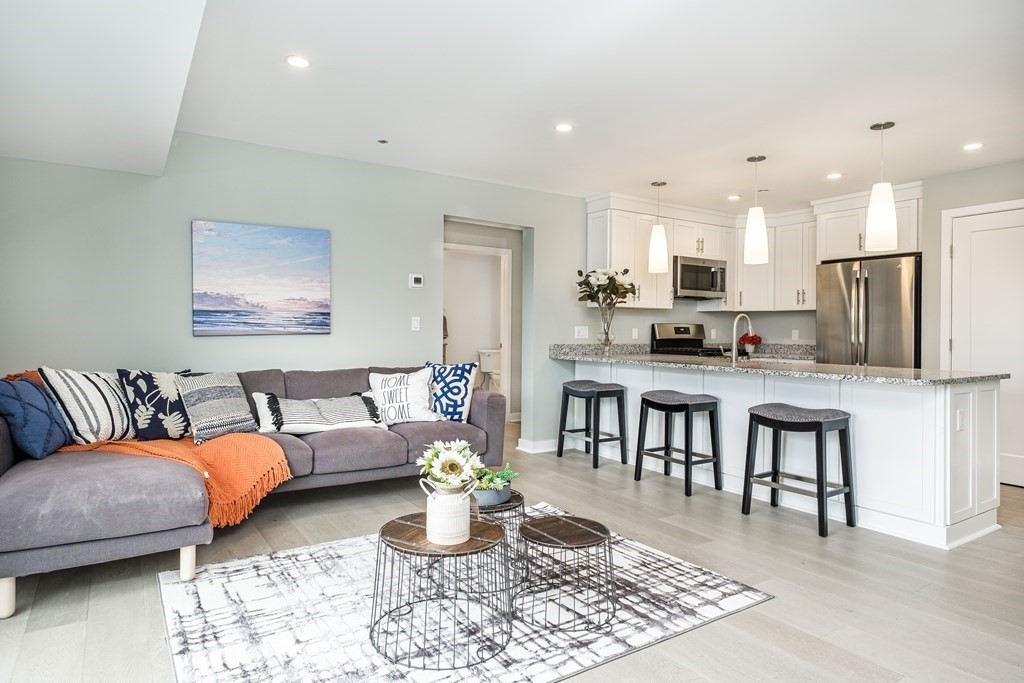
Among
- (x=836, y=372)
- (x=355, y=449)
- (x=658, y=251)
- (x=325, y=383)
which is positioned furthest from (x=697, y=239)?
(x=355, y=449)

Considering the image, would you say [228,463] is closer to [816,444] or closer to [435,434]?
[435,434]

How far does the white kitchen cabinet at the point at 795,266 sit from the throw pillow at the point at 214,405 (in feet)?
18.1

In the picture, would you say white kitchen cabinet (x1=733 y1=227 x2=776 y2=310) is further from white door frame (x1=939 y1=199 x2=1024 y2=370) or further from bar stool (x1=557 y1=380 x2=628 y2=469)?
bar stool (x1=557 y1=380 x2=628 y2=469)

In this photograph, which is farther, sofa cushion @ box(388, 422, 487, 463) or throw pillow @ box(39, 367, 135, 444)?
sofa cushion @ box(388, 422, 487, 463)

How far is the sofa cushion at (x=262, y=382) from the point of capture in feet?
13.0

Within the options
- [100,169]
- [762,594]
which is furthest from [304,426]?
[762,594]

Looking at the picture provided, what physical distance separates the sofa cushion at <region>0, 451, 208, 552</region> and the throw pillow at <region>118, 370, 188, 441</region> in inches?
26.1

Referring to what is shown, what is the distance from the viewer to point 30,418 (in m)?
2.82

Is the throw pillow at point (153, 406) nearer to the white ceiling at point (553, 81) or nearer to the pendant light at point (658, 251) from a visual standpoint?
the white ceiling at point (553, 81)

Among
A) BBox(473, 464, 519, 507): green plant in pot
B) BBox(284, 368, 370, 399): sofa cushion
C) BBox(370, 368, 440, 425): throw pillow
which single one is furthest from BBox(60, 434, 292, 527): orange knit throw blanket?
BBox(473, 464, 519, 507): green plant in pot

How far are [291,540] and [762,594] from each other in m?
2.32

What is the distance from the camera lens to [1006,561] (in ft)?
9.57

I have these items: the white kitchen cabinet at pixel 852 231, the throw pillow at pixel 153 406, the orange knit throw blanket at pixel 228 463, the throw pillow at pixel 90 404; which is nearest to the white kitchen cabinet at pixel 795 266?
the white kitchen cabinet at pixel 852 231

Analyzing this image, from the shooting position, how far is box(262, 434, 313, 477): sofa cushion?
3.44 m
